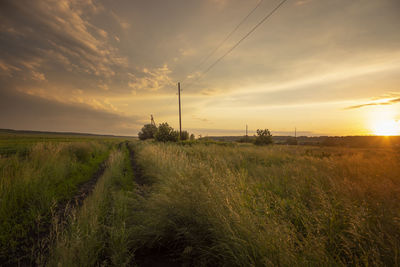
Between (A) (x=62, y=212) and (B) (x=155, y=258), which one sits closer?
(B) (x=155, y=258)

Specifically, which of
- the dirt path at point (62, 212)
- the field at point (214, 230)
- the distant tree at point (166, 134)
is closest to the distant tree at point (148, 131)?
the distant tree at point (166, 134)

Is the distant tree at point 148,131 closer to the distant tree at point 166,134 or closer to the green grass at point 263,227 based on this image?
the distant tree at point 166,134

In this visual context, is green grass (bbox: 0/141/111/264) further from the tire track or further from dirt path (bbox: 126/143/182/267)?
dirt path (bbox: 126/143/182/267)

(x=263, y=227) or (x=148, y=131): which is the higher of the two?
(x=148, y=131)

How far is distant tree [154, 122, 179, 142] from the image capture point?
89.8 ft

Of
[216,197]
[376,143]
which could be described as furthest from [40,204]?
[376,143]

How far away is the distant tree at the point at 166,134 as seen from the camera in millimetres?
27359

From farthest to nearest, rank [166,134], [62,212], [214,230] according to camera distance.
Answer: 1. [166,134]
2. [62,212]
3. [214,230]

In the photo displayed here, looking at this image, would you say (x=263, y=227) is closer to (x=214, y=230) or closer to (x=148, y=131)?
(x=214, y=230)

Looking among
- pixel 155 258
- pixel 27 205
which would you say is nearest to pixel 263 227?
pixel 155 258

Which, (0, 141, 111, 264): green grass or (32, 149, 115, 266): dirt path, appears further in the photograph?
(32, 149, 115, 266): dirt path

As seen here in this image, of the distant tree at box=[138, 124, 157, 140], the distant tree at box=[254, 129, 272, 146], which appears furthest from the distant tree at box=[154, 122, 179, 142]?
the distant tree at box=[138, 124, 157, 140]

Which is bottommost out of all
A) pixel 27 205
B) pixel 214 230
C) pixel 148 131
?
pixel 27 205

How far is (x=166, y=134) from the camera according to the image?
27422 mm
